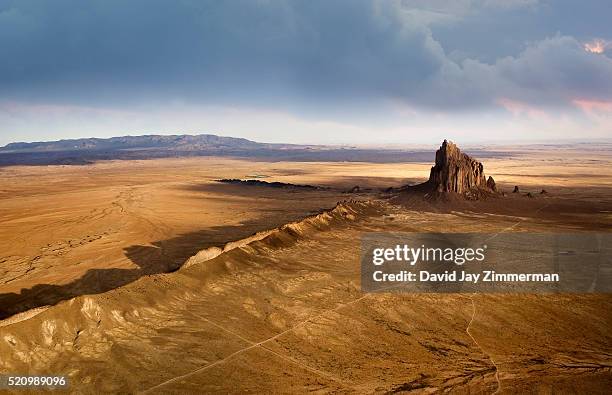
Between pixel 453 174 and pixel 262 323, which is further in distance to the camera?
pixel 453 174

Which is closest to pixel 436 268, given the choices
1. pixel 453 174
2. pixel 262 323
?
pixel 262 323

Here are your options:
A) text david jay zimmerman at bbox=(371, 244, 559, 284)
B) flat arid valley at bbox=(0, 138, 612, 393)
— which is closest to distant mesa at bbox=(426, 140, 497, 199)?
text david jay zimmerman at bbox=(371, 244, 559, 284)

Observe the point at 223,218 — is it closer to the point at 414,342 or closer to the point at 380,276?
the point at 380,276

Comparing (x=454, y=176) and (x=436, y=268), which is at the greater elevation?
(x=454, y=176)

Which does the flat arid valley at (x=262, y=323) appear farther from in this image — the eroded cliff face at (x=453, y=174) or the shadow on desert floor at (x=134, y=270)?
the eroded cliff face at (x=453, y=174)
